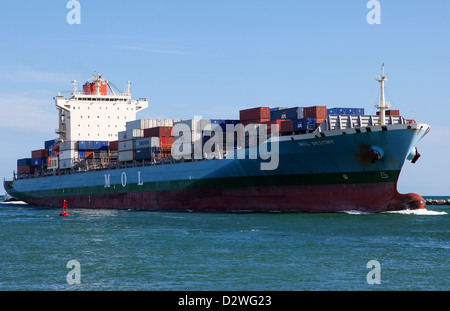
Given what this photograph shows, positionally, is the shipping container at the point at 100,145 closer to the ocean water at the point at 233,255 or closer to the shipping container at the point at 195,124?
the shipping container at the point at 195,124

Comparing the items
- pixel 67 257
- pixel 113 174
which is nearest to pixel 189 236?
pixel 67 257

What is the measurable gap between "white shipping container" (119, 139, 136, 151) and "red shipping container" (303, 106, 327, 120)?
63.2ft

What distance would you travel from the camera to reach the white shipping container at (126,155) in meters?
57.7

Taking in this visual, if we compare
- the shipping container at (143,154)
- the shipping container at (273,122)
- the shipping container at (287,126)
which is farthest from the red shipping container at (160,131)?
the shipping container at (287,126)

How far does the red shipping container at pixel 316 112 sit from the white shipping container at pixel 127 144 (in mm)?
19261

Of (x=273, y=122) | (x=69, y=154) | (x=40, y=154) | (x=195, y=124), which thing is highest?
(x=195, y=124)

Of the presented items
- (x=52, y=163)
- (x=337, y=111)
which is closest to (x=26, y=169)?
(x=52, y=163)

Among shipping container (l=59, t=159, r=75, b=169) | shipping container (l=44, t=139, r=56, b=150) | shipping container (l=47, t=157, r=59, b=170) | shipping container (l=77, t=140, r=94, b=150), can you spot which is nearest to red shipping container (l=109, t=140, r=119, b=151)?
shipping container (l=77, t=140, r=94, b=150)

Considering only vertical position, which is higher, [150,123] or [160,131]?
[150,123]

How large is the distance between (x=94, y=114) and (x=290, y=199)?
33.6m

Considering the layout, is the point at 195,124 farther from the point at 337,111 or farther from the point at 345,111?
the point at 345,111

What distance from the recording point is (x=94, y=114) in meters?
69.6
